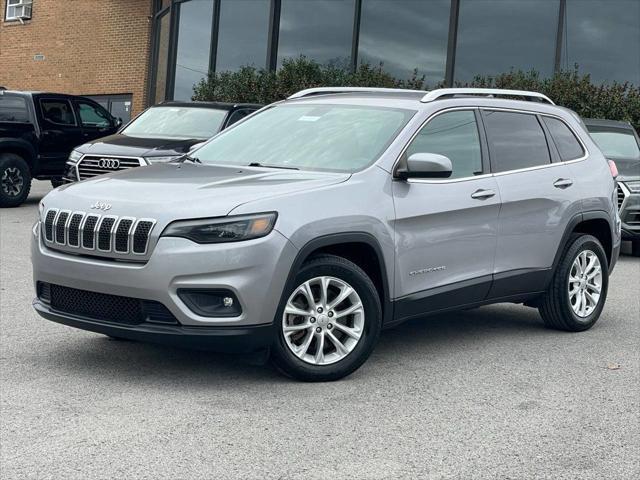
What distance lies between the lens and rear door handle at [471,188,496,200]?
21.3 ft

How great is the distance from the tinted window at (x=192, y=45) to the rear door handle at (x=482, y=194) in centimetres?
1741

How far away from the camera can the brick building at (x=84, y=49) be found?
25.5m

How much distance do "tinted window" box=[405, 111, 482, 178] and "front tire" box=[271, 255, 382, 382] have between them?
1060mm

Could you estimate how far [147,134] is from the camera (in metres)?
13.7

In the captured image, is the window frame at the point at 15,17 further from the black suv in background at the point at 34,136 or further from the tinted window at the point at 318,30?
the black suv in background at the point at 34,136

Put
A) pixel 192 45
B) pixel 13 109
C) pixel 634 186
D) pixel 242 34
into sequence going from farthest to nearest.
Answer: pixel 192 45 → pixel 242 34 → pixel 13 109 → pixel 634 186

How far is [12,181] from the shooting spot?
52.3ft

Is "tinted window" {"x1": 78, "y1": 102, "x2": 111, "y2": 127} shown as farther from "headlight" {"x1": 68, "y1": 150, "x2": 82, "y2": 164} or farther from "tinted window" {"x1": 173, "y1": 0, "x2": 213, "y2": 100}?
"tinted window" {"x1": 173, "y1": 0, "x2": 213, "y2": 100}

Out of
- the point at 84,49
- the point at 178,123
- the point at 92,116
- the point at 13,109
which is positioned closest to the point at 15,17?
the point at 84,49

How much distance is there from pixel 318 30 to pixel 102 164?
31.5 ft

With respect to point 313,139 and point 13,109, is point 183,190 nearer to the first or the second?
point 313,139

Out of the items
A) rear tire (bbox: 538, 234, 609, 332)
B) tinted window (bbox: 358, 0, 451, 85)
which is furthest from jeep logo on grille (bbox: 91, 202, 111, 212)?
tinted window (bbox: 358, 0, 451, 85)

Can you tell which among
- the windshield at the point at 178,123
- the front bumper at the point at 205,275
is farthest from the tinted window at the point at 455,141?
the windshield at the point at 178,123

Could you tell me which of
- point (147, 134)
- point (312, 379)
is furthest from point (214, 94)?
point (312, 379)
